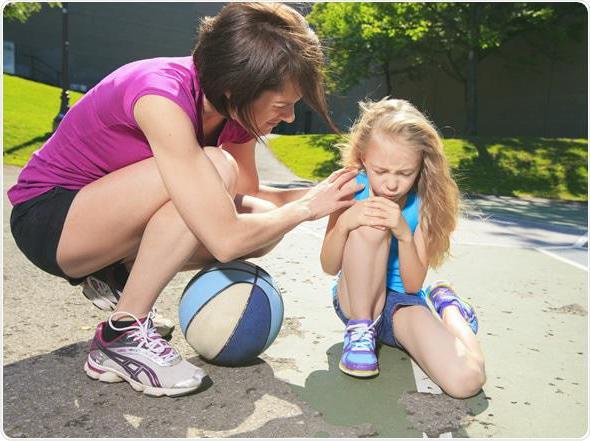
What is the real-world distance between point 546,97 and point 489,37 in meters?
6.12

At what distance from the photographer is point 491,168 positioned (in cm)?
1516

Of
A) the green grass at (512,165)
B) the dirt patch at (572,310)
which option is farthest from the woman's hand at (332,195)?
the green grass at (512,165)

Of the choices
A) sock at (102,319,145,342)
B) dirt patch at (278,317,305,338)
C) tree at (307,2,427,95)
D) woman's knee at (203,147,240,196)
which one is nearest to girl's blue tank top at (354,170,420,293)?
dirt patch at (278,317,305,338)

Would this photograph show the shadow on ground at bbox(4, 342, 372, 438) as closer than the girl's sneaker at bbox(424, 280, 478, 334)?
Yes

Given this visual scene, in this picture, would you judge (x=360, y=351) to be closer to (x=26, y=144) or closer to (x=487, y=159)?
(x=26, y=144)

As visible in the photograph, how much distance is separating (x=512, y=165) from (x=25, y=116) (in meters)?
12.8

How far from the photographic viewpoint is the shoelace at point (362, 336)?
2.83 m

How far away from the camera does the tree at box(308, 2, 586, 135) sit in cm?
1777

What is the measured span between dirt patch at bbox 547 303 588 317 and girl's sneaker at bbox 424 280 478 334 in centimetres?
115

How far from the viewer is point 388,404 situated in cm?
253

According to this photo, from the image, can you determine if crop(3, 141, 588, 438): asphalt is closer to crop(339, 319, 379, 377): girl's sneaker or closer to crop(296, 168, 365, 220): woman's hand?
crop(339, 319, 379, 377): girl's sneaker

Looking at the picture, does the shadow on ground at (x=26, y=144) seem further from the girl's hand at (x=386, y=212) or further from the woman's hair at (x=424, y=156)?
the girl's hand at (x=386, y=212)

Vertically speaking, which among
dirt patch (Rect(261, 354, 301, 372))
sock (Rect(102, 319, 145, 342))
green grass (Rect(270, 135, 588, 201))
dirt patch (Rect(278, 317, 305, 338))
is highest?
sock (Rect(102, 319, 145, 342))

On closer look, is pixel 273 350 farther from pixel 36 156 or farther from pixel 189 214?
pixel 36 156
